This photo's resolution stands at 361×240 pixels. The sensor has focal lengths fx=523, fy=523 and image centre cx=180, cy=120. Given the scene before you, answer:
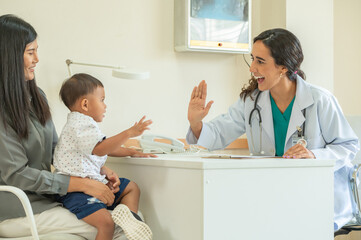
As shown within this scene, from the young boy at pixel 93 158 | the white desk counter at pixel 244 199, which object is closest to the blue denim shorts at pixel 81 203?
the young boy at pixel 93 158

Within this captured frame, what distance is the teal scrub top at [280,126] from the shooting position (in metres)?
2.50

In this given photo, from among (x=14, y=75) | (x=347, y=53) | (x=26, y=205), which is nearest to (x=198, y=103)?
(x=14, y=75)

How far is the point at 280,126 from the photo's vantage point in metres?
2.52

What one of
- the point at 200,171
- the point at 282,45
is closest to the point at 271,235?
the point at 200,171

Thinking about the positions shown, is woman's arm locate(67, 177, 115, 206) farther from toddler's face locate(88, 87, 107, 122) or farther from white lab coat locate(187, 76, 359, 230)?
white lab coat locate(187, 76, 359, 230)

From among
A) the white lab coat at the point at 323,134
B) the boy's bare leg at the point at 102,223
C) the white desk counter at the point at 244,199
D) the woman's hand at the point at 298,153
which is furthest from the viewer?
the white lab coat at the point at 323,134

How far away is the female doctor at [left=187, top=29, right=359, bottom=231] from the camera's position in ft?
7.73

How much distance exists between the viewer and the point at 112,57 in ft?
10.6

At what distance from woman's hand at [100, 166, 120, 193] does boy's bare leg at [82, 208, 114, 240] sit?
0.59 feet

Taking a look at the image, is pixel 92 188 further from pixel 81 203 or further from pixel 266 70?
pixel 266 70

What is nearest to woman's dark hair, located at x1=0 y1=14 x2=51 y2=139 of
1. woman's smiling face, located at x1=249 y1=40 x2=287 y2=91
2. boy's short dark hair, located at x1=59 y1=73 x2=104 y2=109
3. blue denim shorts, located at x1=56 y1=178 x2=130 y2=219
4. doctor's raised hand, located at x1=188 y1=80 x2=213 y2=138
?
boy's short dark hair, located at x1=59 y1=73 x2=104 y2=109

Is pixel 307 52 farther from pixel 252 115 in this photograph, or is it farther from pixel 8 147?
pixel 8 147

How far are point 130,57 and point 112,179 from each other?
1.41 m

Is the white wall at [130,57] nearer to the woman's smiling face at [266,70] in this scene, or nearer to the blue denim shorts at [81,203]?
the woman's smiling face at [266,70]
